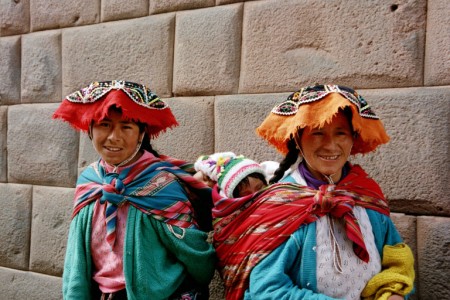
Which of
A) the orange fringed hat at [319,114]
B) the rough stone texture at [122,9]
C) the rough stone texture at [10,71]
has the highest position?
the rough stone texture at [122,9]

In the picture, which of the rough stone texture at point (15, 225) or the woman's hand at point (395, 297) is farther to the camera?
the rough stone texture at point (15, 225)

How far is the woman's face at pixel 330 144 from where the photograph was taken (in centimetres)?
230

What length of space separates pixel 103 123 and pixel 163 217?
504mm

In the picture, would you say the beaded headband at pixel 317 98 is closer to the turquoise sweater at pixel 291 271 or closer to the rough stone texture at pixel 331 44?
the turquoise sweater at pixel 291 271

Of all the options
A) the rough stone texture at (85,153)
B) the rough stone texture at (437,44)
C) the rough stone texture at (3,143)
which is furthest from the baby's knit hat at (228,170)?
the rough stone texture at (3,143)

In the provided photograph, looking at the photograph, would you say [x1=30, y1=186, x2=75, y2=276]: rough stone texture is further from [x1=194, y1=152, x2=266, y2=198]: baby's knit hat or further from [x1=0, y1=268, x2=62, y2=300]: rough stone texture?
[x1=194, y1=152, x2=266, y2=198]: baby's knit hat

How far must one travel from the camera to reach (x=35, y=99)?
4.35 meters

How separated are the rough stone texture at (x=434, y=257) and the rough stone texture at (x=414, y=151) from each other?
68mm

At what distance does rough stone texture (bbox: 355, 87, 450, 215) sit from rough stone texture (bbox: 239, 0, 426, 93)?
11 cm

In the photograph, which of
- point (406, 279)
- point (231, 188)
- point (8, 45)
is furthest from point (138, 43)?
point (406, 279)

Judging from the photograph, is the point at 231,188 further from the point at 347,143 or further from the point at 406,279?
the point at 406,279

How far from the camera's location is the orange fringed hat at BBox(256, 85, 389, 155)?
7.25 feet

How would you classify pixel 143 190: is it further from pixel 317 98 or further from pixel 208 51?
pixel 208 51

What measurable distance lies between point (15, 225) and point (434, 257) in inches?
120
